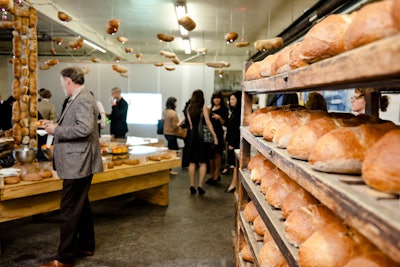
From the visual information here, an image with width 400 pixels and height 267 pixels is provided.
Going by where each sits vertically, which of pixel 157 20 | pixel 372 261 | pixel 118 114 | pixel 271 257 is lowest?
pixel 271 257

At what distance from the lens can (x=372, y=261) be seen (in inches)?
37.2

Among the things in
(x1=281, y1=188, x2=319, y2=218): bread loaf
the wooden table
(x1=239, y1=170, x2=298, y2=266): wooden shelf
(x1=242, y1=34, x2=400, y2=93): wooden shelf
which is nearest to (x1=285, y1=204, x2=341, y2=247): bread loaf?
(x1=239, y1=170, x2=298, y2=266): wooden shelf

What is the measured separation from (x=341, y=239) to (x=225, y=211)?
155 inches

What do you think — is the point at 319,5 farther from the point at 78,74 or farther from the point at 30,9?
the point at 30,9

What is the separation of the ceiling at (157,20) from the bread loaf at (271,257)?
19.2 ft

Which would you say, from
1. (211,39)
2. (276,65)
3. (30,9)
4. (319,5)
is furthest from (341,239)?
(211,39)

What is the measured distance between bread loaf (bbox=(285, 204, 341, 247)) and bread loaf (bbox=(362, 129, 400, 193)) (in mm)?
396

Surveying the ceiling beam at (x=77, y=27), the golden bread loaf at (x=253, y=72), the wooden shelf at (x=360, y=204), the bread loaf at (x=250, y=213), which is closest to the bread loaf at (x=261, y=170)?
the bread loaf at (x=250, y=213)

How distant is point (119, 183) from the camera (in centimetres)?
445

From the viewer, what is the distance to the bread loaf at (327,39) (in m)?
1.10

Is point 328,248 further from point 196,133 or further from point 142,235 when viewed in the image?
point 196,133

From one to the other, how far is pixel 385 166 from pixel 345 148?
0.25 m

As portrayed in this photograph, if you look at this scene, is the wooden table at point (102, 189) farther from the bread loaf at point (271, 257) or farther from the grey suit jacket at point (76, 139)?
the bread loaf at point (271, 257)

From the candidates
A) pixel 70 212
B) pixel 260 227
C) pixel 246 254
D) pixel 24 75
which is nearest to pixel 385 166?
pixel 260 227
